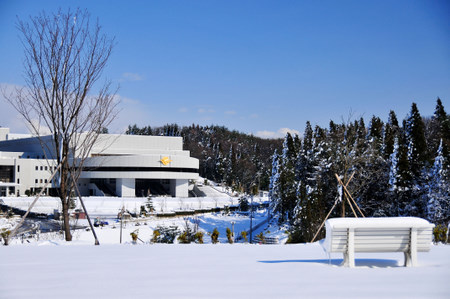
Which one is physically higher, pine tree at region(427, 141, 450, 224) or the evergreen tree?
the evergreen tree

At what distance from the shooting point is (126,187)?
162 ft

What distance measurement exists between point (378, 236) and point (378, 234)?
0.08ft

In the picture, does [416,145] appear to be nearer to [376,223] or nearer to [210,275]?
[376,223]

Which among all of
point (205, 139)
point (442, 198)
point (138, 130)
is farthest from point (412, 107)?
point (138, 130)

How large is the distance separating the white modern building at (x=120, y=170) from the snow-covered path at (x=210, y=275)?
4116cm

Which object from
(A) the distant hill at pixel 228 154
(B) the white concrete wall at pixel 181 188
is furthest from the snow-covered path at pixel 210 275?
(A) the distant hill at pixel 228 154

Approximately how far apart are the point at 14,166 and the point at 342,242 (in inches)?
2031

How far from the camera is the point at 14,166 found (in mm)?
48281

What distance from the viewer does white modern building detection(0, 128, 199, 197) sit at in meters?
48.3

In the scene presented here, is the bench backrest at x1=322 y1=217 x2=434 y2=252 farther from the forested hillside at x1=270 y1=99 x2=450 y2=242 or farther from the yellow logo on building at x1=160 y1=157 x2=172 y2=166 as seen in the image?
the yellow logo on building at x1=160 y1=157 x2=172 y2=166

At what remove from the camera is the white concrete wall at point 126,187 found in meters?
49.1

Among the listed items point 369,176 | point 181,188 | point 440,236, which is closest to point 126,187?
point 181,188

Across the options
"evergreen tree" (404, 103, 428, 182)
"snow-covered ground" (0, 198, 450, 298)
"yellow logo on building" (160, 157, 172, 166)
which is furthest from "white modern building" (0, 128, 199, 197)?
"snow-covered ground" (0, 198, 450, 298)

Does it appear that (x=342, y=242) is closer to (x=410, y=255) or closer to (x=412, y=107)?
(x=410, y=255)
